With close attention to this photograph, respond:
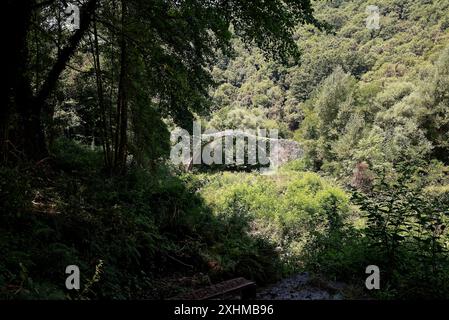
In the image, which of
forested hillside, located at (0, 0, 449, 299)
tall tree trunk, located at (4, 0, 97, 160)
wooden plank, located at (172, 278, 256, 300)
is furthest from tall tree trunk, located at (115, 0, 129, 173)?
wooden plank, located at (172, 278, 256, 300)

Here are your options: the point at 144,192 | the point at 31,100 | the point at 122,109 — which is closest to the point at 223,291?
the point at 144,192

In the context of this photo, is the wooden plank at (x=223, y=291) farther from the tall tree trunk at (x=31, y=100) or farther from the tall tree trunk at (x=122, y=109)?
the tall tree trunk at (x=122, y=109)

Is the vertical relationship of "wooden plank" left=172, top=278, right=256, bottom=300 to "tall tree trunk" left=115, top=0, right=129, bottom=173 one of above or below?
below

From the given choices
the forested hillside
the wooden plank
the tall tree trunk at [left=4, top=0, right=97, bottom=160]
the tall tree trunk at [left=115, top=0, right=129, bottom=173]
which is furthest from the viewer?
the tall tree trunk at [left=115, top=0, right=129, bottom=173]

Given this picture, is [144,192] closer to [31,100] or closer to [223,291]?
[31,100]

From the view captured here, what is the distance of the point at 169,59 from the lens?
22.0 feet

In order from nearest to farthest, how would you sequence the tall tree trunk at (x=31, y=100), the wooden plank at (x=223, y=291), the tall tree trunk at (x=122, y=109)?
1. the wooden plank at (x=223, y=291)
2. the tall tree trunk at (x=31, y=100)
3. the tall tree trunk at (x=122, y=109)

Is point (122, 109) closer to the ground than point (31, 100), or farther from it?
farther from it

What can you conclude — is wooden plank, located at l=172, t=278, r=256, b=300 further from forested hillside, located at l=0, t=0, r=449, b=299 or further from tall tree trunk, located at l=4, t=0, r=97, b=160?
tall tree trunk, located at l=4, t=0, r=97, b=160

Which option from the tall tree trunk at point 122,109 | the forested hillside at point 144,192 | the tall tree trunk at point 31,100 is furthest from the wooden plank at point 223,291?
the tall tree trunk at point 122,109

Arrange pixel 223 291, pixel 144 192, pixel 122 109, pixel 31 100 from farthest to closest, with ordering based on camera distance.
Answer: pixel 122 109 < pixel 144 192 < pixel 31 100 < pixel 223 291

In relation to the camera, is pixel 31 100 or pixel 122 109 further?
pixel 122 109

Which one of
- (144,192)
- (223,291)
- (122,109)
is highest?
(122,109)
